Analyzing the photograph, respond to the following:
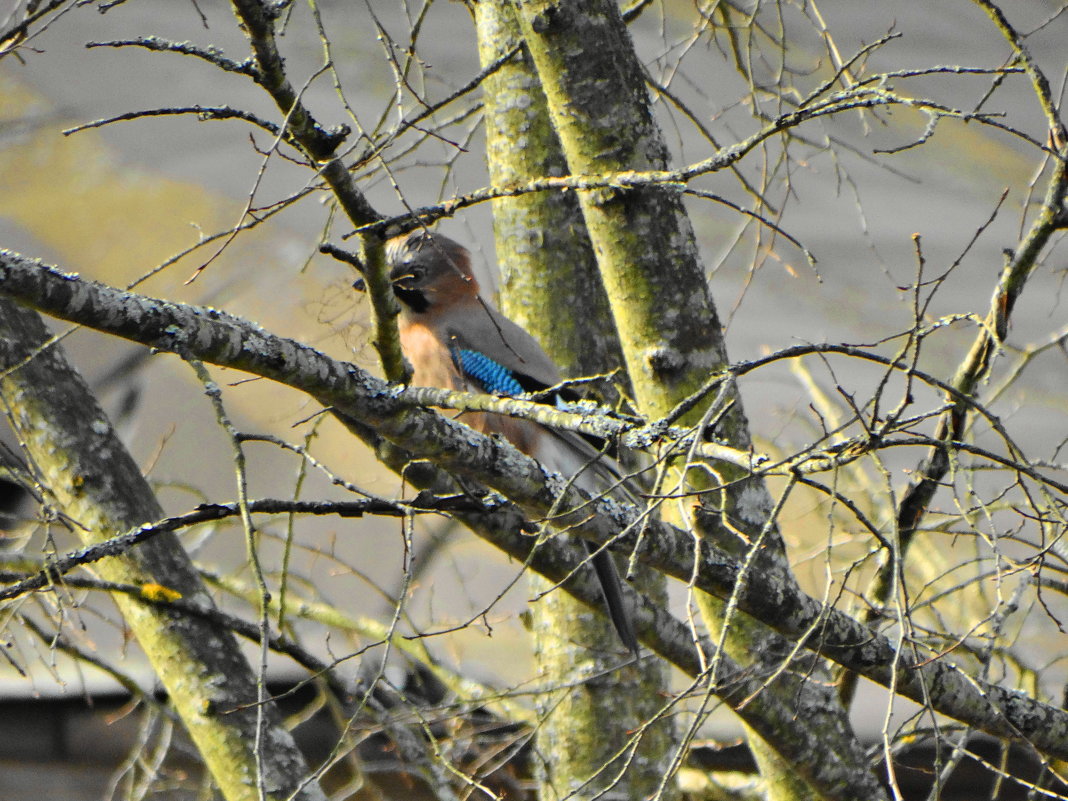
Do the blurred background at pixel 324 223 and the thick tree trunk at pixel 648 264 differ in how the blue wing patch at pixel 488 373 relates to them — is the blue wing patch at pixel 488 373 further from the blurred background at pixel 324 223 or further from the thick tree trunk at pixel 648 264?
the blurred background at pixel 324 223

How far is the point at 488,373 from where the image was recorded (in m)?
4.42

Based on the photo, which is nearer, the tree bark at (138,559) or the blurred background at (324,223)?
the tree bark at (138,559)

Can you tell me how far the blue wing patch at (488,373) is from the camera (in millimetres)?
4293

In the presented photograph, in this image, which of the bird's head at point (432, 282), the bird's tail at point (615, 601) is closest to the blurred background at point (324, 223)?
the bird's head at point (432, 282)

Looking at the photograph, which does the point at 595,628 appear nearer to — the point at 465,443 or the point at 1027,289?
the point at 465,443

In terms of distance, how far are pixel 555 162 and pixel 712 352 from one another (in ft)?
3.63

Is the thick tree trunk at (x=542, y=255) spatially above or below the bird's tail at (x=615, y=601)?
above

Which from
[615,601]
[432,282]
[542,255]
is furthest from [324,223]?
[615,601]

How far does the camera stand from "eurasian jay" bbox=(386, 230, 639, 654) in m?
4.12

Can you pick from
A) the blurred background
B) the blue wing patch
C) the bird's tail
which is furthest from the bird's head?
the bird's tail

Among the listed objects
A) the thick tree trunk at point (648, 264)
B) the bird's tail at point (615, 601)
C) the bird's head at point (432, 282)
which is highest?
the bird's head at point (432, 282)

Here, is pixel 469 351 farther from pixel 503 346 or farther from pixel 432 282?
pixel 432 282

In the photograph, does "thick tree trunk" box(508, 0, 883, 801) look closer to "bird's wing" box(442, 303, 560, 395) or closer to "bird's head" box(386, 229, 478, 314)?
"bird's wing" box(442, 303, 560, 395)

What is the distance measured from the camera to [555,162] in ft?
13.9
